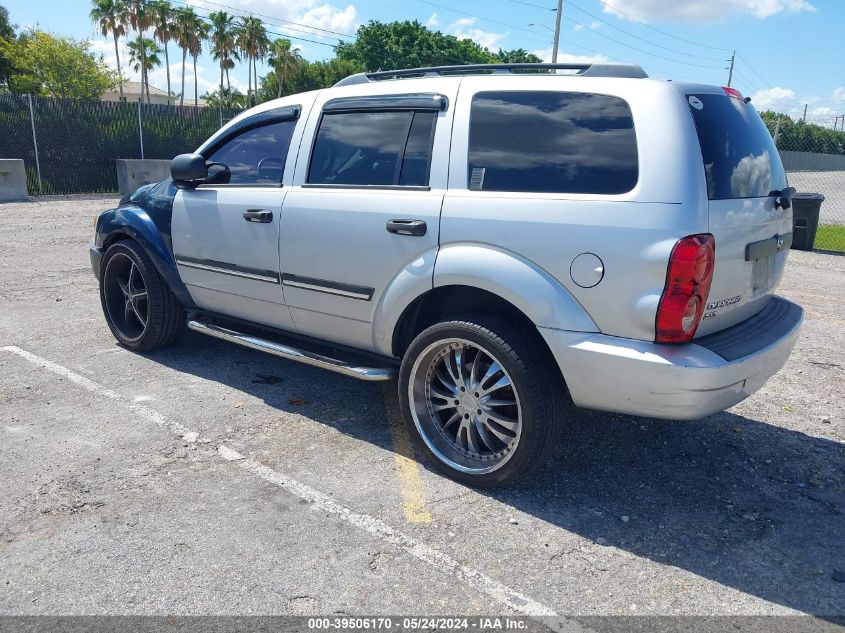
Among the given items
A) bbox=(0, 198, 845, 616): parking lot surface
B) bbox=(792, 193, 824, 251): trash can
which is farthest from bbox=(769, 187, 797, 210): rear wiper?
bbox=(792, 193, 824, 251): trash can

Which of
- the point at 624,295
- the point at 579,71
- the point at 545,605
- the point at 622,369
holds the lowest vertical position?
the point at 545,605

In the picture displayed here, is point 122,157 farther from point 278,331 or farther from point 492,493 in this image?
point 492,493

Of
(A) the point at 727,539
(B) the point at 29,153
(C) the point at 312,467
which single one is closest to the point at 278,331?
(C) the point at 312,467

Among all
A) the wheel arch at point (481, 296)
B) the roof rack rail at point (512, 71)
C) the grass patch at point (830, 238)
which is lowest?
the grass patch at point (830, 238)

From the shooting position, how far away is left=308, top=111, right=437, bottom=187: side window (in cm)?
374

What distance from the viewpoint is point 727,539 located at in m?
3.14

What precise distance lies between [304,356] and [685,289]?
2.23m

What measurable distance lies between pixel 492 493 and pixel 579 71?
2206 millimetres

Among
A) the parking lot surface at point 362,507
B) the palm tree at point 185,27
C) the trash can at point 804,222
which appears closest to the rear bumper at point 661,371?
the parking lot surface at point 362,507

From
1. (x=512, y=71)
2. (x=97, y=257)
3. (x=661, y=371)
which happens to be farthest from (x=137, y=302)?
(x=661, y=371)

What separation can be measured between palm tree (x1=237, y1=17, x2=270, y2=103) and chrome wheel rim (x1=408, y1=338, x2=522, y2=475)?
56.0 m

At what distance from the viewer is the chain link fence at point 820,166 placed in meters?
15.3

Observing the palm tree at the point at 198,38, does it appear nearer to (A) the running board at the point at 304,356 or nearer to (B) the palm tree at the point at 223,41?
(B) the palm tree at the point at 223,41

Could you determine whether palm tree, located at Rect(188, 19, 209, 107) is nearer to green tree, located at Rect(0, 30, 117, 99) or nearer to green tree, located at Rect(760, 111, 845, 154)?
green tree, located at Rect(0, 30, 117, 99)
